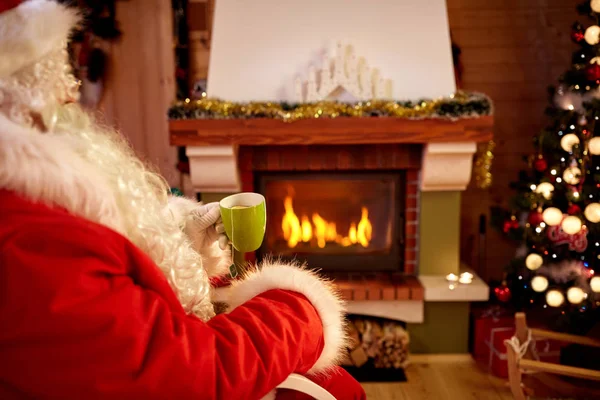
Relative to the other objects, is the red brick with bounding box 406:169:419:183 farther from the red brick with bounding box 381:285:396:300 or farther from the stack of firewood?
the stack of firewood

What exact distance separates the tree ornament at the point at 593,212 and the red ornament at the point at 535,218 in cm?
22

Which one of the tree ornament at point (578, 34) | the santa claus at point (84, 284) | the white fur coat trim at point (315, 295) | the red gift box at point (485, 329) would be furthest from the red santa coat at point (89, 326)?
the tree ornament at point (578, 34)

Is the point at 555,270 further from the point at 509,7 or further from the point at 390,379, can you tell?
the point at 509,7

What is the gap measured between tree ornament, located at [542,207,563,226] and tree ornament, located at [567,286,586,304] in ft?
0.96

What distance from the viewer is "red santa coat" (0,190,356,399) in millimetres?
691

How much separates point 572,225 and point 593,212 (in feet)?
0.31

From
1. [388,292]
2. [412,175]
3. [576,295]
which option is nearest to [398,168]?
[412,175]

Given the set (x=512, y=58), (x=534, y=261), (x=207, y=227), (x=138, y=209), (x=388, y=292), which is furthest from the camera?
(x=512, y=58)

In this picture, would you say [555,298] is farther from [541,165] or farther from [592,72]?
[592,72]

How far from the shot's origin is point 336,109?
2387 millimetres

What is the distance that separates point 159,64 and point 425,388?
2.20m

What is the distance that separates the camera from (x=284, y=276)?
3.33 feet

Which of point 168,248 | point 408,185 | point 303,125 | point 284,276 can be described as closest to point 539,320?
point 408,185

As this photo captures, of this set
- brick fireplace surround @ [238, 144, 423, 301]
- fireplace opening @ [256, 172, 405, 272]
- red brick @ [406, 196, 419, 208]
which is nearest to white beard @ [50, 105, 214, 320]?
brick fireplace surround @ [238, 144, 423, 301]
